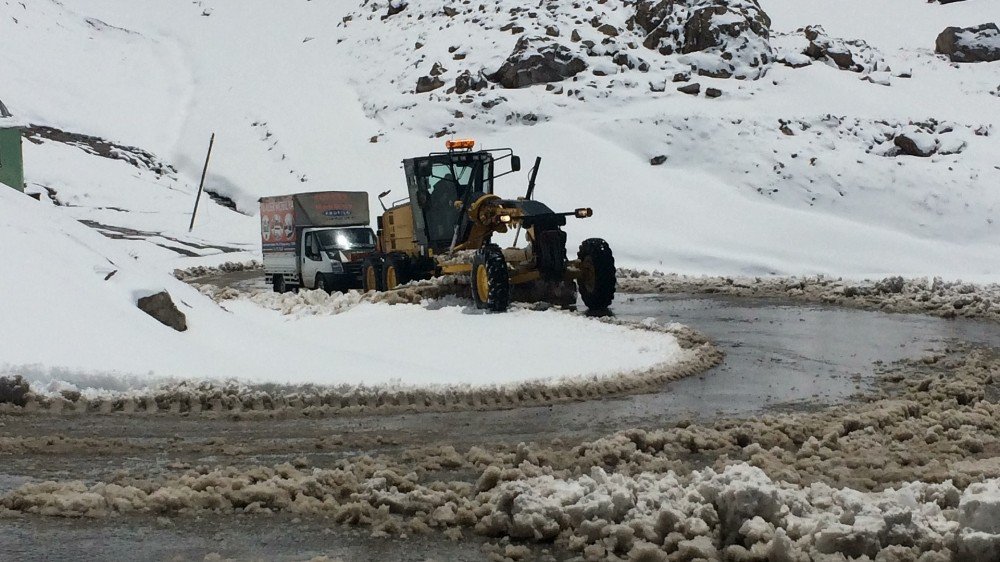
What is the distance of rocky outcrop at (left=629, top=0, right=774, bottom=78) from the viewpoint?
48594mm

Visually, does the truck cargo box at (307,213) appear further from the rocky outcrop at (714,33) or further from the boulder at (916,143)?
the rocky outcrop at (714,33)

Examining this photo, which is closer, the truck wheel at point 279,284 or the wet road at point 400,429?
the wet road at point 400,429

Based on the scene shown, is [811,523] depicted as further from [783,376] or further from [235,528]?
[783,376]

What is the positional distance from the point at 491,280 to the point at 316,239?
8737 mm

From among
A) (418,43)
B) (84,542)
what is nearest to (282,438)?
(84,542)

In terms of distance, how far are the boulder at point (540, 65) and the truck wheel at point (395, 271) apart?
3001 centimetres

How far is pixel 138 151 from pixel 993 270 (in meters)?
38.3

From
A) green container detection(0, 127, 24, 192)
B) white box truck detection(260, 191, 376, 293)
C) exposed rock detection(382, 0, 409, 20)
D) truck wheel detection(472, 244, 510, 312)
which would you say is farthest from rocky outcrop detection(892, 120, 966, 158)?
exposed rock detection(382, 0, 409, 20)

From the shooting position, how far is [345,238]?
2475 cm

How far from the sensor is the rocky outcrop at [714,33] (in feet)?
159

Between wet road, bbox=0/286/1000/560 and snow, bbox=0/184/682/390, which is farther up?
snow, bbox=0/184/682/390

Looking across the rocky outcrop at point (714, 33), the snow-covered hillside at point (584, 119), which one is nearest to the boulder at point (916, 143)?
the snow-covered hillside at point (584, 119)

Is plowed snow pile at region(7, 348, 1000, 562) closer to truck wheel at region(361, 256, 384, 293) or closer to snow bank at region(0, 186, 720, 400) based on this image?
snow bank at region(0, 186, 720, 400)

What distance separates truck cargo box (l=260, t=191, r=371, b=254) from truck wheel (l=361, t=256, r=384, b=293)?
3.80 metres
